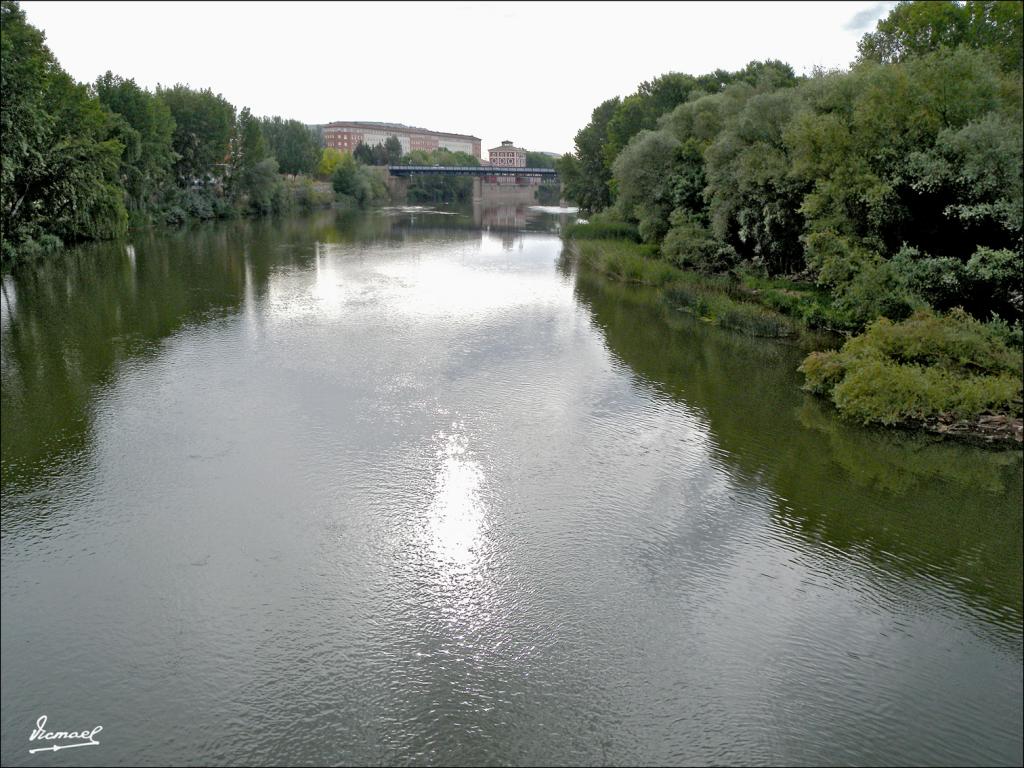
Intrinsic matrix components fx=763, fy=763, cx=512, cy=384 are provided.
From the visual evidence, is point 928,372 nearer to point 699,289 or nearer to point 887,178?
point 887,178

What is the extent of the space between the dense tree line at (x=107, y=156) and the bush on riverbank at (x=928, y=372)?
3114 centimetres

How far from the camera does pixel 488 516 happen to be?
42.1ft

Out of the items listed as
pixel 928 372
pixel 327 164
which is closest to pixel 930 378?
pixel 928 372

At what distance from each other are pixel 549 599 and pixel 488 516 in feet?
8.14

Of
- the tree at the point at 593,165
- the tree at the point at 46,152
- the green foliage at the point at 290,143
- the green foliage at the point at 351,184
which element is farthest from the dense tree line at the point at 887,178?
the green foliage at the point at 290,143

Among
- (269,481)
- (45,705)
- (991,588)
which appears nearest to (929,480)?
(991,588)

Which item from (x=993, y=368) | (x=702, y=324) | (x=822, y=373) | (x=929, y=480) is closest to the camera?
(x=929, y=480)

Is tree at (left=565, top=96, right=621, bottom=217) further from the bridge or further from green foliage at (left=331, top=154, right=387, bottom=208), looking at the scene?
the bridge

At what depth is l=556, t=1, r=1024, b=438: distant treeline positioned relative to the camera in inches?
723

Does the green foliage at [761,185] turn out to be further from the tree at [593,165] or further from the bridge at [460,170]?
the bridge at [460,170]

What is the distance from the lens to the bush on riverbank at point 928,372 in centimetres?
1653

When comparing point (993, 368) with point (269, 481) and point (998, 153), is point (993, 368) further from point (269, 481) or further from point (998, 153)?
point (269, 481)

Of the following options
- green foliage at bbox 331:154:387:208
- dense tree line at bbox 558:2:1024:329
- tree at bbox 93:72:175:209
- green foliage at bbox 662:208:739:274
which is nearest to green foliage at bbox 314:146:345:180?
green foliage at bbox 331:154:387:208

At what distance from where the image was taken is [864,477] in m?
14.8
